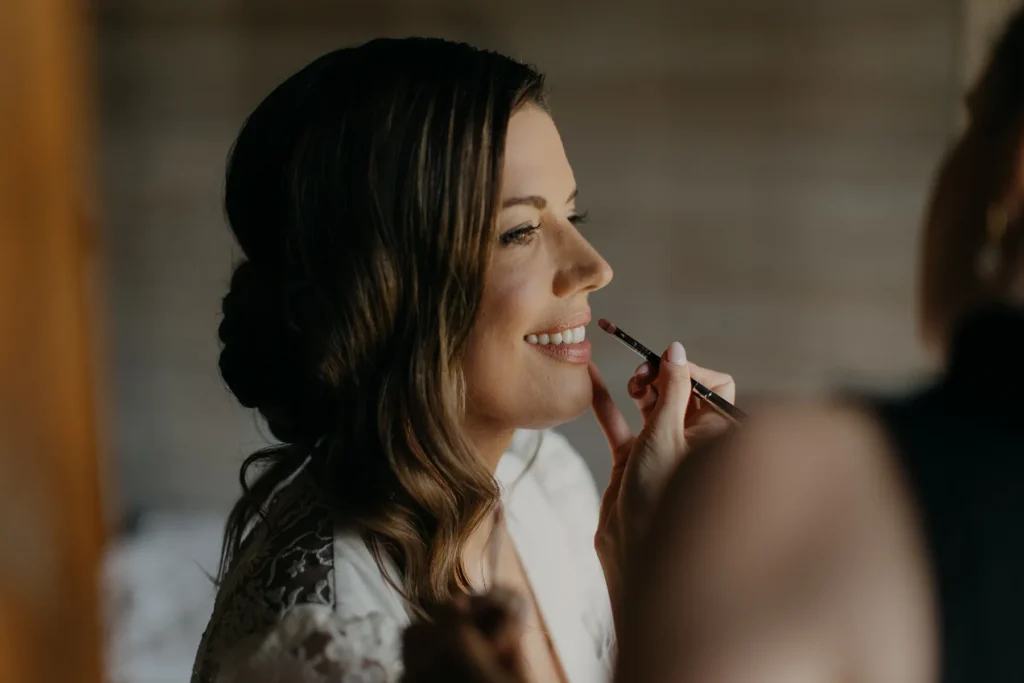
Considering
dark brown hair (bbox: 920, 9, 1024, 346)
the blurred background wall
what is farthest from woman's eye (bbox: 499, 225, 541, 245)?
the blurred background wall

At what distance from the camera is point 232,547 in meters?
0.70

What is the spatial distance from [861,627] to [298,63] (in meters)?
1.02

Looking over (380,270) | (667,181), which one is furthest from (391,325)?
(667,181)

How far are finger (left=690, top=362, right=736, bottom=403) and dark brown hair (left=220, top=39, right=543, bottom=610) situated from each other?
0.21m

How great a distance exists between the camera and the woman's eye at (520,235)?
2.00 ft

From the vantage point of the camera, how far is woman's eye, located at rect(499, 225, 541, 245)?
61 cm

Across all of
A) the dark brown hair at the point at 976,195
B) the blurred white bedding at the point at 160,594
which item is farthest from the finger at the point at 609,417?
the blurred white bedding at the point at 160,594

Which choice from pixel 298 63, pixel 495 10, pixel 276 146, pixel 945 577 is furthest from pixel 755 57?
pixel 945 577

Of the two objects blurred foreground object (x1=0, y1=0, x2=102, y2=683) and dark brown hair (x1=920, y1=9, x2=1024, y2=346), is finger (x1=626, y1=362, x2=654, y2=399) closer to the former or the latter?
dark brown hair (x1=920, y1=9, x2=1024, y2=346)

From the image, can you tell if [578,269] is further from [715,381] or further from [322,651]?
[322,651]

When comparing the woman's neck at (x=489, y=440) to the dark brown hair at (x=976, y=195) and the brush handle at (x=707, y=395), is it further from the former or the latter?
the dark brown hair at (x=976, y=195)

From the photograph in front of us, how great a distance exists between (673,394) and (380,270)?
24 cm

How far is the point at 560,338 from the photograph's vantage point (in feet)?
2.13

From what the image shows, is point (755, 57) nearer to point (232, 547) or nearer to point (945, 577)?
point (232, 547)
